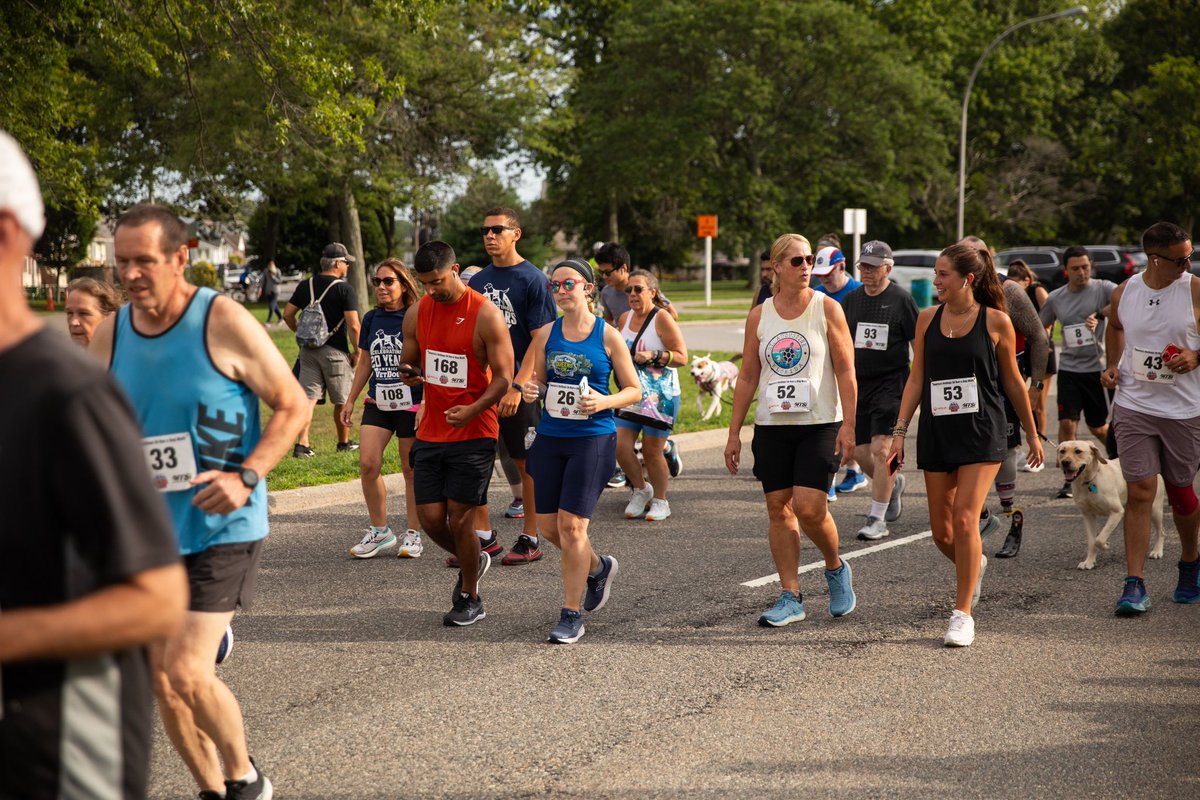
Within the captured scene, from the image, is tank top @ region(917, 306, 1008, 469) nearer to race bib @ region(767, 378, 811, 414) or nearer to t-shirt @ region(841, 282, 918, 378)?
race bib @ region(767, 378, 811, 414)

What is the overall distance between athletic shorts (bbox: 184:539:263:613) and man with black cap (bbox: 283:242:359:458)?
315 inches

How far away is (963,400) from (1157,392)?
124 centimetres

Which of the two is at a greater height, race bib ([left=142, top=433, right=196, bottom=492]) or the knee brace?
race bib ([left=142, top=433, right=196, bottom=492])

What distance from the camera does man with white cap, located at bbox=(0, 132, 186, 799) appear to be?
1896 millimetres

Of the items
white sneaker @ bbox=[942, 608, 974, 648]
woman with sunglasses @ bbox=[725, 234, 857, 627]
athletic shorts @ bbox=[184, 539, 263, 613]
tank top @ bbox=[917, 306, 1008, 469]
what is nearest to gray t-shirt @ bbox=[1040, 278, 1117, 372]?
tank top @ bbox=[917, 306, 1008, 469]

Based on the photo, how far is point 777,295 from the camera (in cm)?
642

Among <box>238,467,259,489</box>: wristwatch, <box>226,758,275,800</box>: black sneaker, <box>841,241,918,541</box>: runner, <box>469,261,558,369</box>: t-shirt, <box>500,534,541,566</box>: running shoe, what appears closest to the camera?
<box>238,467,259,489</box>: wristwatch

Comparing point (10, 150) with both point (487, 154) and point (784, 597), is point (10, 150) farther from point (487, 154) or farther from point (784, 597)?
point (487, 154)

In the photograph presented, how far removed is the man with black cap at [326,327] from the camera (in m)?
11.7

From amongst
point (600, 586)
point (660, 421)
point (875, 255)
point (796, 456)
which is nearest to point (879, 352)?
point (875, 255)

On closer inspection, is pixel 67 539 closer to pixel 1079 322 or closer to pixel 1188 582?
pixel 1188 582

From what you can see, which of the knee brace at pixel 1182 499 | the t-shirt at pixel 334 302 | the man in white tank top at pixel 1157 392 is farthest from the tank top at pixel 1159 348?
the t-shirt at pixel 334 302

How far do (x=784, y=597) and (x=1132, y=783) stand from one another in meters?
2.38

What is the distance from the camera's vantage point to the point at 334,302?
11.9m
